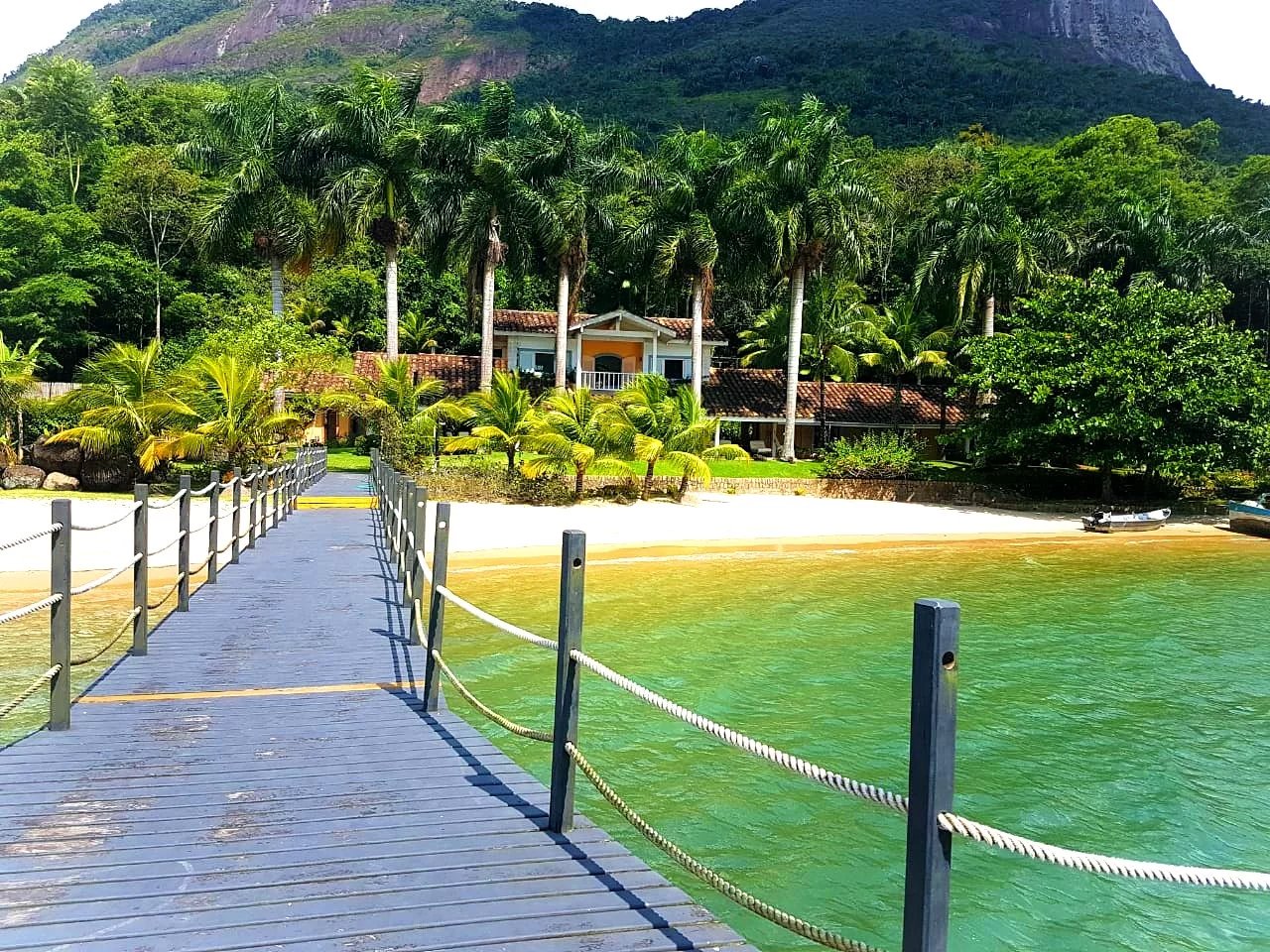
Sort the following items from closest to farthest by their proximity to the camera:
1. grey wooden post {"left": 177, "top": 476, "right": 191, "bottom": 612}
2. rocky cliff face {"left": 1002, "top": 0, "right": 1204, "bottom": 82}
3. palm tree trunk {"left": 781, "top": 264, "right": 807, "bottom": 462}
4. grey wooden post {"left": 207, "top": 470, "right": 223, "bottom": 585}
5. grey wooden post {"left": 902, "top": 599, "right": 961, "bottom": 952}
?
grey wooden post {"left": 902, "top": 599, "right": 961, "bottom": 952}, grey wooden post {"left": 177, "top": 476, "right": 191, "bottom": 612}, grey wooden post {"left": 207, "top": 470, "right": 223, "bottom": 585}, palm tree trunk {"left": 781, "top": 264, "right": 807, "bottom": 462}, rocky cliff face {"left": 1002, "top": 0, "right": 1204, "bottom": 82}

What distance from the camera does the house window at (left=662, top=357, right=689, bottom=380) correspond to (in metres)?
44.9

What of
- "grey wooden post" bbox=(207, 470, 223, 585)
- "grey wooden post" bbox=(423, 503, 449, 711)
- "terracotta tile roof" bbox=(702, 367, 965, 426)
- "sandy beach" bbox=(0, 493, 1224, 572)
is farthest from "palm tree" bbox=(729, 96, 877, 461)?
"grey wooden post" bbox=(423, 503, 449, 711)

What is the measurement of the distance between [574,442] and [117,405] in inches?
468

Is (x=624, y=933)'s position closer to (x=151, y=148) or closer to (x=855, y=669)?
(x=855, y=669)

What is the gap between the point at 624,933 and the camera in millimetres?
3211

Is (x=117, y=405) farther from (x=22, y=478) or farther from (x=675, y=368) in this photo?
(x=675, y=368)

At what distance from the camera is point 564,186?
119ft

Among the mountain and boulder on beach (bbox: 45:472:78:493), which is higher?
the mountain

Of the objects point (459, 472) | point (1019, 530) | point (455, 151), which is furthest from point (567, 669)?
point (455, 151)

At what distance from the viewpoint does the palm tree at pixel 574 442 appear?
26719 mm

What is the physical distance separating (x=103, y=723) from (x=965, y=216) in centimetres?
4008

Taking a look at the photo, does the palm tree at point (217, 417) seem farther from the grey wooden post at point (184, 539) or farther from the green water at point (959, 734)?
the grey wooden post at point (184, 539)

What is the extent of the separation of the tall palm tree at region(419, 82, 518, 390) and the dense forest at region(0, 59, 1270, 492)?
0.33ft

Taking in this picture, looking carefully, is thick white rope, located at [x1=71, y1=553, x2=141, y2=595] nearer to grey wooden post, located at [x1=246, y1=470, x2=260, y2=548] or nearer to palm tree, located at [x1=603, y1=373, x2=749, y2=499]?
grey wooden post, located at [x1=246, y1=470, x2=260, y2=548]
